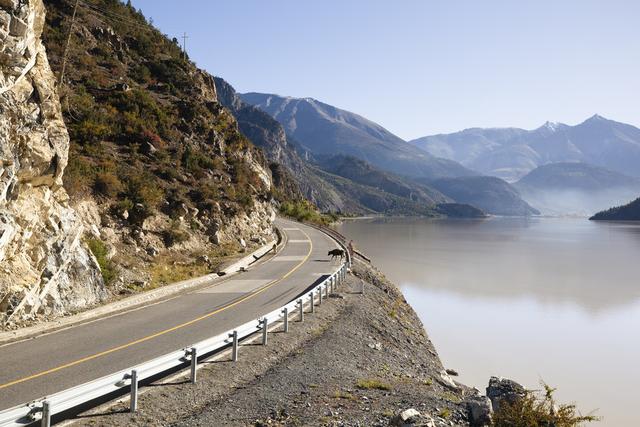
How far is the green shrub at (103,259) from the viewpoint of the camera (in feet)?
61.6

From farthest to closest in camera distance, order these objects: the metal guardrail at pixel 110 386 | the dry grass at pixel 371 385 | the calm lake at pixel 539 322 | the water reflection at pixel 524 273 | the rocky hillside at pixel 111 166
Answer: the water reflection at pixel 524 273
the calm lake at pixel 539 322
the rocky hillside at pixel 111 166
the dry grass at pixel 371 385
the metal guardrail at pixel 110 386

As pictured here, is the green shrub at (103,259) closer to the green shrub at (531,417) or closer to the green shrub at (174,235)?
the green shrub at (174,235)

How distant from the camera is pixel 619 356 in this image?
74.7ft

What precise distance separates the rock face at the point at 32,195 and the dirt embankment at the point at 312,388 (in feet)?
21.8

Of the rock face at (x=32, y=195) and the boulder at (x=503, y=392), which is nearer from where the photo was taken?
the boulder at (x=503, y=392)

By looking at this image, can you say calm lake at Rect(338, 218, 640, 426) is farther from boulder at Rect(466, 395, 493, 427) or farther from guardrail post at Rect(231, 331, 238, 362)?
guardrail post at Rect(231, 331, 238, 362)

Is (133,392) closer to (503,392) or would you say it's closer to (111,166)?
(503,392)

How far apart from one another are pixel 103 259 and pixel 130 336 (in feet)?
24.0

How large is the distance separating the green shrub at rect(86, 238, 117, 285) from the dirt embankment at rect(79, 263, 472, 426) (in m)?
7.96

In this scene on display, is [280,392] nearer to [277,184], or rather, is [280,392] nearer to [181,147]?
[181,147]

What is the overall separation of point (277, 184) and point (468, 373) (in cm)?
10938

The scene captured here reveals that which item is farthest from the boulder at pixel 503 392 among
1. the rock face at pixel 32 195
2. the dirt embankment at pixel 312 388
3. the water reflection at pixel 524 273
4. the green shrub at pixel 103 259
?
the water reflection at pixel 524 273

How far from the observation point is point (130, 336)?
43.1 feet

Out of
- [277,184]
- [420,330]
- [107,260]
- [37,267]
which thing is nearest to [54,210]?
[37,267]
